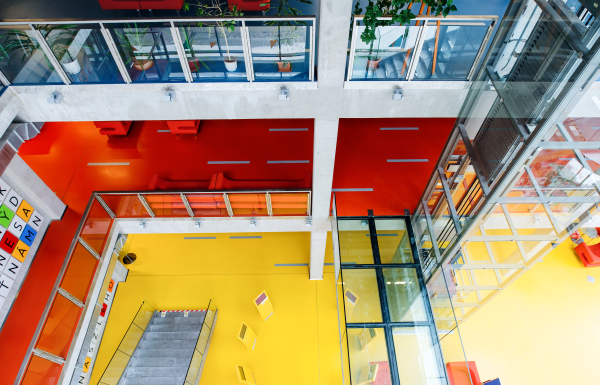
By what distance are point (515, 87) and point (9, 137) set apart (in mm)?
7916

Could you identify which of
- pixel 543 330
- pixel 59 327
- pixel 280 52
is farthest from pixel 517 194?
pixel 59 327

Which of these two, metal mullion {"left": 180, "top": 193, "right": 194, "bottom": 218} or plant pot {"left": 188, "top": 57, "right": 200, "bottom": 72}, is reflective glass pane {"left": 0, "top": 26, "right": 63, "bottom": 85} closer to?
plant pot {"left": 188, "top": 57, "right": 200, "bottom": 72}

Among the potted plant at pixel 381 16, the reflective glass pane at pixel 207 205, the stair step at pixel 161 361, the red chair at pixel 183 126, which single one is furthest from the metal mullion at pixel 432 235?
the stair step at pixel 161 361

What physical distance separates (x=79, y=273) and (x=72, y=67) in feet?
13.7

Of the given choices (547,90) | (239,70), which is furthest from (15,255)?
(547,90)

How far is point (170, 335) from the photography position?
9984 mm

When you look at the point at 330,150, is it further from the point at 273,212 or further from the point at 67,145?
the point at 67,145

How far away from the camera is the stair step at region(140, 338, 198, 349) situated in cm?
975

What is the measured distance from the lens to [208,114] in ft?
19.1

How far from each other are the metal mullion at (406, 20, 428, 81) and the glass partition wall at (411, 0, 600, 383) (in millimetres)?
1004

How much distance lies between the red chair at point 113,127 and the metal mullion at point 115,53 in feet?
14.6

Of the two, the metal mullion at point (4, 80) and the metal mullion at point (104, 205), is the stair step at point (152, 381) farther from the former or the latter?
the metal mullion at point (4, 80)

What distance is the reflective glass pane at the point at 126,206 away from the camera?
768 centimetres

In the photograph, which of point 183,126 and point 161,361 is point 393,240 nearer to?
point 183,126
